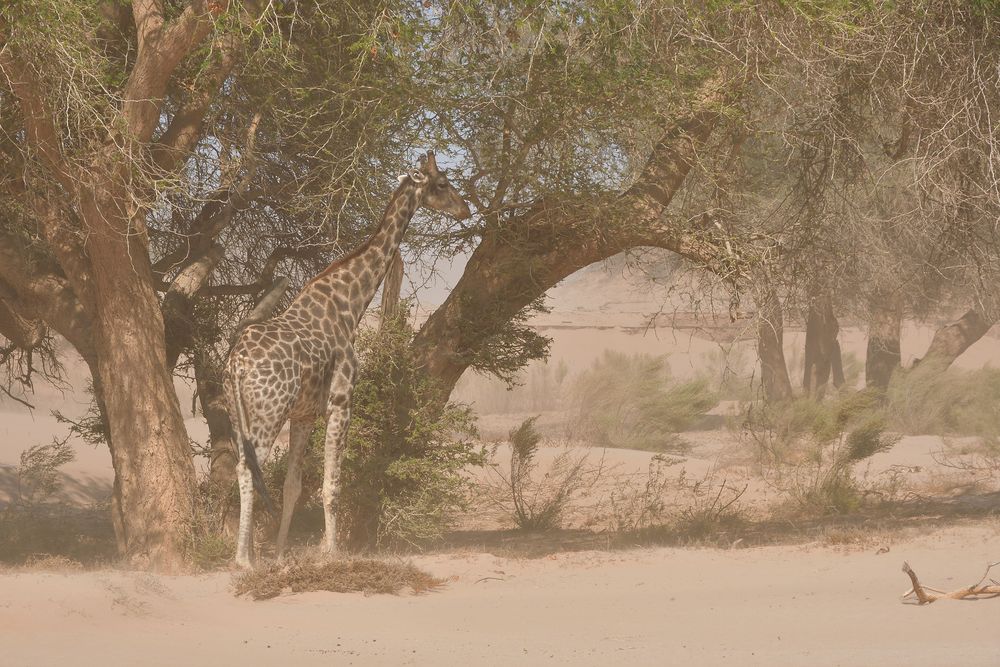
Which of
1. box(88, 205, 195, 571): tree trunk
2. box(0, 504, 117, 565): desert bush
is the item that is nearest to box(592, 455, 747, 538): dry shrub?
box(88, 205, 195, 571): tree trunk

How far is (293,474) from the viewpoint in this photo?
8.92 metres

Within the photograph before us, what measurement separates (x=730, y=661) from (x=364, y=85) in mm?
6260

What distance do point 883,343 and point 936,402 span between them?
3168mm

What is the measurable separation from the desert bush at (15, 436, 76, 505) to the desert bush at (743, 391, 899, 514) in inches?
371

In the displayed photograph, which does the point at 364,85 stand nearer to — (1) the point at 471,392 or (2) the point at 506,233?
(2) the point at 506,233

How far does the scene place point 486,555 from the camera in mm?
9797

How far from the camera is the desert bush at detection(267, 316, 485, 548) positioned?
10430 mm

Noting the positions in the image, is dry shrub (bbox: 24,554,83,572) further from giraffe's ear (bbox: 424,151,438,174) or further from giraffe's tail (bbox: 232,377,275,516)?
giraffe's ear (bbox: 424,151,438,174)

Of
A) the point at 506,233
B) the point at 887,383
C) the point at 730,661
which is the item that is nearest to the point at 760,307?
the point at 506,233

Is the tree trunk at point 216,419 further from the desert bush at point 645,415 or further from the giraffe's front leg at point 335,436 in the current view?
the desert bush at point 645,415

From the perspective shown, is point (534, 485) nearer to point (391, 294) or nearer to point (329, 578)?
point (391, 294)

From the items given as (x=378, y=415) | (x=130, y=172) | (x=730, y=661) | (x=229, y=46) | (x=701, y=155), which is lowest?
(x=730, y=661)

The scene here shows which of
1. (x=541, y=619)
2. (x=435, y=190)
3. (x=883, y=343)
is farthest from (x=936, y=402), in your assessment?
(x=541, y=619)

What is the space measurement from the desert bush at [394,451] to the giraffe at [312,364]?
1.34 meters
